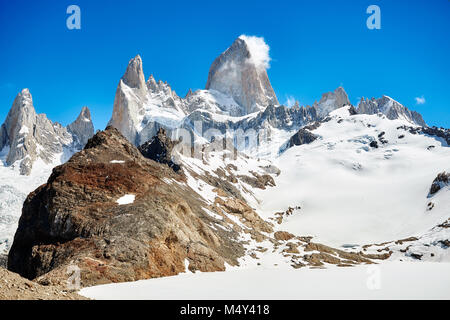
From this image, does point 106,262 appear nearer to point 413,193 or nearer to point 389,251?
point 389,251

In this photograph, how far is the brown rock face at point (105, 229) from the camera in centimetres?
2792

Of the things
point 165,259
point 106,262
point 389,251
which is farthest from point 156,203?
point 389,251

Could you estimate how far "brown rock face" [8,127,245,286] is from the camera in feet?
91.6

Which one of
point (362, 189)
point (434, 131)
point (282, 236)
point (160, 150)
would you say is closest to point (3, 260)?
point (160, 150)

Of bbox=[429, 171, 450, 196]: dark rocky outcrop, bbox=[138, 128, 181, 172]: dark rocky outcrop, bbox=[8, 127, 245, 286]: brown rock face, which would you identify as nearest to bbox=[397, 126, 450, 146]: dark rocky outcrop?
bbox=[429, 171, 450, 196]: dark rocky outcrop

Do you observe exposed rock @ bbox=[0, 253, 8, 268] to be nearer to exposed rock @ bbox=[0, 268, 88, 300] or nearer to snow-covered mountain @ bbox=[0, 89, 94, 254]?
snow-covered mountain @ bbox=[0, 89, 94, 254]

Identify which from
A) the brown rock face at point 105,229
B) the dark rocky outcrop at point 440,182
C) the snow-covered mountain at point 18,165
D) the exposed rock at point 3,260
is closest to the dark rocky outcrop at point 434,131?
the dark rocky outcrop at point 440,182

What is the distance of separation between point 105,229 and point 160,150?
75.2 metres

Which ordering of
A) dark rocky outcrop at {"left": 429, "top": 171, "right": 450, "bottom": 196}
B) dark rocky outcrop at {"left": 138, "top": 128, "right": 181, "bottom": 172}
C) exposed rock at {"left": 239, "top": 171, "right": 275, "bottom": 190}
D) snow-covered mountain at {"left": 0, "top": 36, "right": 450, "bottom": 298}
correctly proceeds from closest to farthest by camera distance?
1. snow-covered mountain at {"left": 0, "top": 36, "right": 450, "bottom": 298}
2. dark rocky outcrop at {"left": 138, "top": 128, "right": 181, "bottom": 172}
3. dark rocky outcrop at {"left": 429, "top": 171, "right": 450, "bottom": 196}
4. exposed rock at {"left": 239, "top": 171, "right": 275, "bottom": 190}

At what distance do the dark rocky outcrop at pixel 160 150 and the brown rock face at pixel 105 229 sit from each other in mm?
55719

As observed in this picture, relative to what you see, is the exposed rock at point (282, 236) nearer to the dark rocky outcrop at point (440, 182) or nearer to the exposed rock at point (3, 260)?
the dark rocky outcrop at point (440, 182)

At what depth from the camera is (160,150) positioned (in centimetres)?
10550

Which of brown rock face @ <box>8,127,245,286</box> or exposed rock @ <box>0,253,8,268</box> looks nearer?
brown rock face @ <box>8,127,245,286</box>

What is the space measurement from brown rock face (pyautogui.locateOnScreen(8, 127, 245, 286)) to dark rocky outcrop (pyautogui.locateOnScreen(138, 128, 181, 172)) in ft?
183
